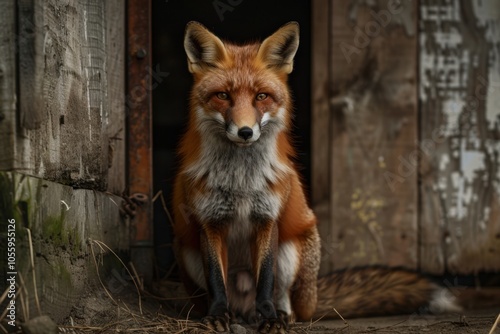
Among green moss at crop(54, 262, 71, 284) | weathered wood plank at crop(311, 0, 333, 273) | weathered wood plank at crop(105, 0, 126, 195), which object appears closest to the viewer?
green moss at crop(54, 262, 71, 284)

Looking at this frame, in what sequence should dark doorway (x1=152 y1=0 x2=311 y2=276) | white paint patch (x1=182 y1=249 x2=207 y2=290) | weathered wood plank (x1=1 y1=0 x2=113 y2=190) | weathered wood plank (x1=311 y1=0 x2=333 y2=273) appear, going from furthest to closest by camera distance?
dark doorway (x1=152 y1=0 x2=311 y2=276)
weathered wood plank (x1=311 y1=0 x2=333 y2=273)
white paint patch (x1=182 y1=249 x2=207 y2=290)
weathered wood plank (x1=1 y1=0 x2=113 y2=190)

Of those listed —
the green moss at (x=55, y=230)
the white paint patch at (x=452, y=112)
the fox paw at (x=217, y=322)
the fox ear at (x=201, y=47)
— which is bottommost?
the fox paw at (x=217, y=322)

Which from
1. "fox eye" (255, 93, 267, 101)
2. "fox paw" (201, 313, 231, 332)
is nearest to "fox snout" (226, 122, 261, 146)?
"fox eye" (255, 93, 267, 101)

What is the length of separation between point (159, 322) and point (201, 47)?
1281 millimetres

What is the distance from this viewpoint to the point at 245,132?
2.97 m

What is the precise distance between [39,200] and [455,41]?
315 centimetres

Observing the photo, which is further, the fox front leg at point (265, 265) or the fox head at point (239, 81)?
the fox front leg at point (265, 265)

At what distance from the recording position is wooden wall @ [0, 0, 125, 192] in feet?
7.84

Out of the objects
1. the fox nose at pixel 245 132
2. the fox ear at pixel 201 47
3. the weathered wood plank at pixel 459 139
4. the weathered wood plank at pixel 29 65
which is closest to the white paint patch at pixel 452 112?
the weathered wood plank at pixel 459 139

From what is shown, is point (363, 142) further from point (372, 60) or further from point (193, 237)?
point (193, 237)

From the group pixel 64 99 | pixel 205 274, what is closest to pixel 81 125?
pixel 64 99

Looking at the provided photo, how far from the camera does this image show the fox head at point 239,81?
10.1ft

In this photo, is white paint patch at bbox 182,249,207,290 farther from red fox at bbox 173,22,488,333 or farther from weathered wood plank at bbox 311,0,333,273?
weathered wood plank at bbox 311,0,333,273

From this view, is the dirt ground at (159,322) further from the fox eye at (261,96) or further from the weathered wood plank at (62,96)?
the fox eye at (261,96)
